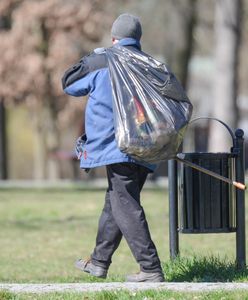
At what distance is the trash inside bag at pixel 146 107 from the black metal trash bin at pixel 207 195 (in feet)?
2.33

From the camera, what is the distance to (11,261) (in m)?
11.5

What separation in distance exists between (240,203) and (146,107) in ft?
4.54

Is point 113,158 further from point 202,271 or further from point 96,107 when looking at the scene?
point 202,271

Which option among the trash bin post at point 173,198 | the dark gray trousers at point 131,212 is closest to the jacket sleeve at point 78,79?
the dark gray trousers at point 131,212

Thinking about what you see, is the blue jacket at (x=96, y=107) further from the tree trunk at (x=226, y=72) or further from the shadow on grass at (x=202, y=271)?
the tree trunk at (x=226, y=72)

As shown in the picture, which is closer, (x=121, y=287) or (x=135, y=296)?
(x=135, y=296)

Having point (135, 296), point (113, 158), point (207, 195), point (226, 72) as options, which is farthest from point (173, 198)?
point (226, 72)

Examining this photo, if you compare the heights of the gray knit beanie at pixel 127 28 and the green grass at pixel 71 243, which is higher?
the gray knit beanie at pixel 127 28

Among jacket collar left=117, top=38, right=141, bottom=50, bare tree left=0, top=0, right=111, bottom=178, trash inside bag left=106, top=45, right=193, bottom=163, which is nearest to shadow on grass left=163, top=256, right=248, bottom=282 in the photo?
trash inside bag left=106, top=45, right=193, bottom=163

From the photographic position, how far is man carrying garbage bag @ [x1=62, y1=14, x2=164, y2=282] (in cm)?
740

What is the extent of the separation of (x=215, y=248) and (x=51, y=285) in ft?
18.3

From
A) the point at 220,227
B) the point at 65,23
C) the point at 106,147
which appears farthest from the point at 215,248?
the point at 65,23

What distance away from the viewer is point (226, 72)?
84.5 feet

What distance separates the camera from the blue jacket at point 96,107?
7.38m
